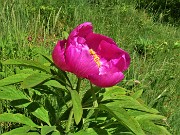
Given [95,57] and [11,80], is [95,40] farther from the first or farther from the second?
[11,80]

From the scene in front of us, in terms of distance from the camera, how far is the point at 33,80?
1.33 meters

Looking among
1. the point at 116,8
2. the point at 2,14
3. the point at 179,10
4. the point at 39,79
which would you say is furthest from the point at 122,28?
the point at 179,10

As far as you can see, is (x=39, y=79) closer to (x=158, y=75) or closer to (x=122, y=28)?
(x=158, y=75)

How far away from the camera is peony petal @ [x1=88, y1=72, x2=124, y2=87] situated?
1387 millimetres

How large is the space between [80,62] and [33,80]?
0.55ft

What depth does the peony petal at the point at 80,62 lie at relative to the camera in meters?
1.38

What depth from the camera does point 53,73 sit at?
148cm

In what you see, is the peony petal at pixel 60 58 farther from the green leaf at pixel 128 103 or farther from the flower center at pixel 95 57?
the green leaf at pixel 128 103

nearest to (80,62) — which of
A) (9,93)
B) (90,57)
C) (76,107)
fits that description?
(90,57)

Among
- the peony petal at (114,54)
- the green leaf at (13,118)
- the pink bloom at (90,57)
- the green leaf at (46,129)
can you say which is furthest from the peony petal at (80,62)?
the green leaf at (13,118)

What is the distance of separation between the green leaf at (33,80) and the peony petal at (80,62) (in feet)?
0.29

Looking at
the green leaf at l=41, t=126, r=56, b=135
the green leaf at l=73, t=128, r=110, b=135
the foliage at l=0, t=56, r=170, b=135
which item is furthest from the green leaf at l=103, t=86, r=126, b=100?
the green leaf at l=41, t=126, r=56, b=135

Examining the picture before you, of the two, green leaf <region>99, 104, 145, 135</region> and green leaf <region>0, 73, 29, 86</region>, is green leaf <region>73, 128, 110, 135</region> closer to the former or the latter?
green leaf <region>99, 104, 145, 135</region>

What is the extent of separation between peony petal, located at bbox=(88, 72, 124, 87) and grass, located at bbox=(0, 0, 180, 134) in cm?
40
